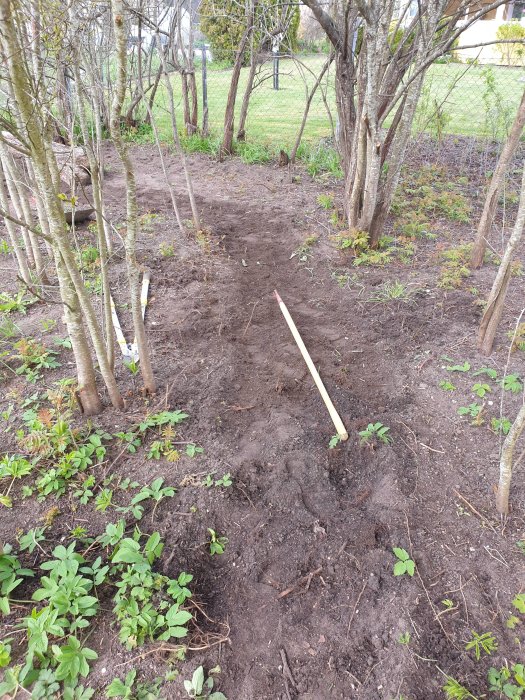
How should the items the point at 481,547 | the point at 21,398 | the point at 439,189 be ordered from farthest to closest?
the point at 439,189 → the point at 21,398 → the point at 481,547

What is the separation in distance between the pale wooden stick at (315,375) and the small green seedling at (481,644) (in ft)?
3.98

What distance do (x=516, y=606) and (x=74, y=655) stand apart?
1.84 meters

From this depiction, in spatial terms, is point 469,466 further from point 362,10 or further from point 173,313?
point 362,10

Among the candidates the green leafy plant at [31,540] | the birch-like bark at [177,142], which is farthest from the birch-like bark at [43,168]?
the birch-like bark at [177,142]

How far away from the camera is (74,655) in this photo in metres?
1.75

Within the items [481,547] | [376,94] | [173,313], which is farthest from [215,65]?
[481,547]

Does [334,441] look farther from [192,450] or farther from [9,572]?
[9,572]

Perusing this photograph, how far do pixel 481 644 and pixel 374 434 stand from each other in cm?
121

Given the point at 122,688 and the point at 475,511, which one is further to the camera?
the point at 475,511

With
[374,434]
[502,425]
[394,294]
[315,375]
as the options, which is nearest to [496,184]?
[394,294]

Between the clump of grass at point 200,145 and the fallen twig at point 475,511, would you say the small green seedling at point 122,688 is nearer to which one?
the fallen twig at point 475,511

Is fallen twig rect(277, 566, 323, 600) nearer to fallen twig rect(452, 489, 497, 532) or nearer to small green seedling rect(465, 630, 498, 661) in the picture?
small green seedling rect(465, 630, 498, 661)

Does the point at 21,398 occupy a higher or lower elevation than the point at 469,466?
higher

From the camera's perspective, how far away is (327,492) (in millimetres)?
2551
